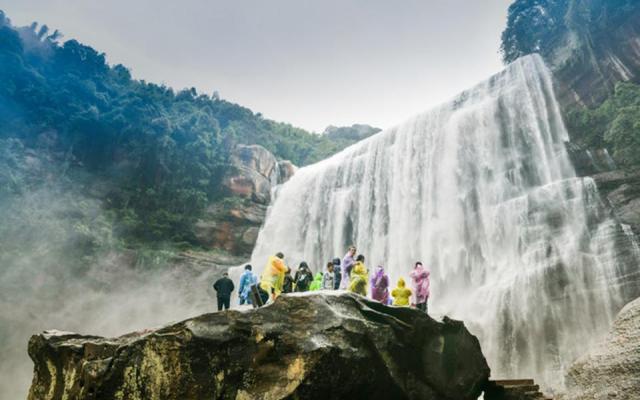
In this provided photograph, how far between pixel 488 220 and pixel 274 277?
10.5m

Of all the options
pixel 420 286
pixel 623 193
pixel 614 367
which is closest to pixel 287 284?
pixel 420 286

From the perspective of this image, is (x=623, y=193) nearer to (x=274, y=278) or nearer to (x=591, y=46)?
(x=591, y=46)

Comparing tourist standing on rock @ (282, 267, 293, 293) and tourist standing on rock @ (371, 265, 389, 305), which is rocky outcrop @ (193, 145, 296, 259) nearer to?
tourist standing on rock @ (282, 267, 293, 293)

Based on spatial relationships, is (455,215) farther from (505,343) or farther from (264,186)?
(264,186)

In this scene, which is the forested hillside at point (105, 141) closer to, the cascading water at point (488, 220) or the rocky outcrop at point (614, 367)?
the cascading water at point (488, 220)

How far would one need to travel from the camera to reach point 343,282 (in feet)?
33.4

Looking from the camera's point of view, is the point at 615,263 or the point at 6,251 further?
the point at 6,251

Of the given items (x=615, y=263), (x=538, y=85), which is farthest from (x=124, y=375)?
(x=538, y=85)

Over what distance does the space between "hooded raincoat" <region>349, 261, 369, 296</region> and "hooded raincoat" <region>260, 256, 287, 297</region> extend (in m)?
Result: 1.46

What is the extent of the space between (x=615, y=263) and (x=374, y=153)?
42.0ft

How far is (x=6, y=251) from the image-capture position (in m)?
20.7

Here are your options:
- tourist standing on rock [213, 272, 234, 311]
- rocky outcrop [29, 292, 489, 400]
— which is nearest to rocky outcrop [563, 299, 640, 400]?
rocky outcrop [29, 292, 489, 400]

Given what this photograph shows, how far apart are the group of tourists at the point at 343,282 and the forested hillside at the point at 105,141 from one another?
1760 cm

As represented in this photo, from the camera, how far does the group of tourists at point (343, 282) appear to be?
873 cm
